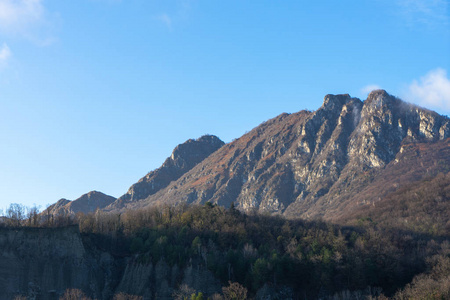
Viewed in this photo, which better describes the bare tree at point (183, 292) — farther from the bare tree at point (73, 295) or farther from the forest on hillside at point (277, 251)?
the bare tree at point (73, 295)

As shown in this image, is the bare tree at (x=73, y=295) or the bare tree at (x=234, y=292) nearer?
the bare tree at (x=73, y=295)

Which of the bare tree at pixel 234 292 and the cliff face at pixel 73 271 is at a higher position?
the cliff face at pixel 73 271

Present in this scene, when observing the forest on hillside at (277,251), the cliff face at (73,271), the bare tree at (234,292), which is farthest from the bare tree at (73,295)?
the bare tree at (234,292)

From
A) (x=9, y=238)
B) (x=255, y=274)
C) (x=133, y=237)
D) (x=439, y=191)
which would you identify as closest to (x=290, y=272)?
(x=255, y=274)

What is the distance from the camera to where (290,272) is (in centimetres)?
9769

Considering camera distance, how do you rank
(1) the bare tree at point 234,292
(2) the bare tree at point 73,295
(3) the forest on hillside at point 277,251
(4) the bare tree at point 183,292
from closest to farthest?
(2) the bare tree at point 73,295 < (1) the bare tree at point 234,292 < (4) the bare tree at point 183,292 < (3) the forest on hillside at point 277,251

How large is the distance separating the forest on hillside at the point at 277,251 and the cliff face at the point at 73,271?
241cm

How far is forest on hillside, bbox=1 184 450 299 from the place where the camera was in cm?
9356

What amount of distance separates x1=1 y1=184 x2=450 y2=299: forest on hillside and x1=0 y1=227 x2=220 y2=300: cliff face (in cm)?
241

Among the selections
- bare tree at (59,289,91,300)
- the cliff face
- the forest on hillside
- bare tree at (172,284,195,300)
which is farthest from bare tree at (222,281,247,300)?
bare tree at (59,289,91,300)

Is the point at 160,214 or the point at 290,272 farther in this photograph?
the point at 160,214

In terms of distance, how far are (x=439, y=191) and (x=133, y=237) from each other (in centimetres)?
10518

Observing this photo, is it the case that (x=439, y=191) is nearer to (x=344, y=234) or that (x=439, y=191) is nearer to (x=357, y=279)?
(x=344, y=234)

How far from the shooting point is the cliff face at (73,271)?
8588cm
